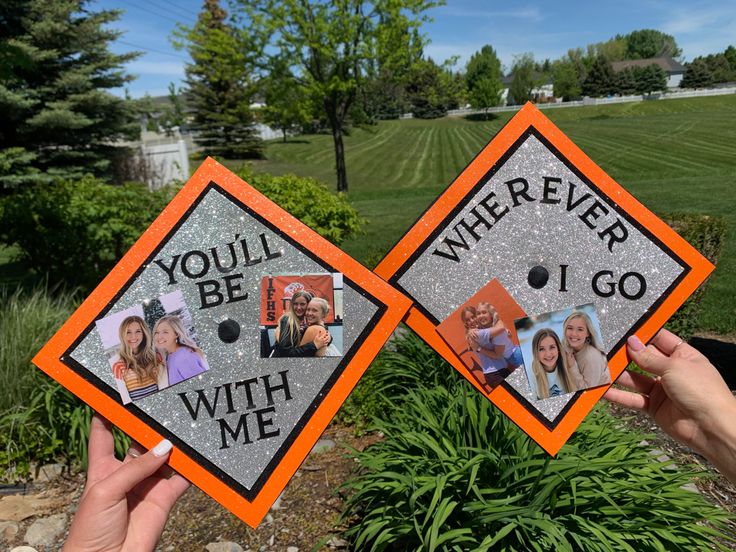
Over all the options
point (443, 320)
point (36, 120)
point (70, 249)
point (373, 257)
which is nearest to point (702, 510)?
point (443, 320)

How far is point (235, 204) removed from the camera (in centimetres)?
123

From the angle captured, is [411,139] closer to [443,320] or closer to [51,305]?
[51,305]

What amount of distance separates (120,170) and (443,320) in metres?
19.7

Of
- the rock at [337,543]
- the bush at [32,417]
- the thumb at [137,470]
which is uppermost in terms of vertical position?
the thumb at [137,470]

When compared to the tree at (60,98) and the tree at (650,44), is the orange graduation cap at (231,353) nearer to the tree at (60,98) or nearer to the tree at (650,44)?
the tree at (60,98)

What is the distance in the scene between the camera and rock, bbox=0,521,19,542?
2.63 meters

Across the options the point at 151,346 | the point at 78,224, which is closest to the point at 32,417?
the point at 151,346

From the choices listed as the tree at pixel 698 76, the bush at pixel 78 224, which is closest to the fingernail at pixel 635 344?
the bush at pixel 78 224

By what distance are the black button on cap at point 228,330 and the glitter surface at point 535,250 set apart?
0.44m

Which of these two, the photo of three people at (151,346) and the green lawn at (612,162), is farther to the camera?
the green lawn at (612,162)

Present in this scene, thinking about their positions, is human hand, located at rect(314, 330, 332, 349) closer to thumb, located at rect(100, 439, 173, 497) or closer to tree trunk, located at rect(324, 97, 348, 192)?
thumb, located at rect(100, 439, 173, 497)

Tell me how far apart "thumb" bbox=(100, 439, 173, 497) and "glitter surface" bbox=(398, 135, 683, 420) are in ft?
2.40

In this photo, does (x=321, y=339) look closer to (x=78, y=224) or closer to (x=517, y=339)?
(x=517, y=339)

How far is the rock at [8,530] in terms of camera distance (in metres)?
2.63
